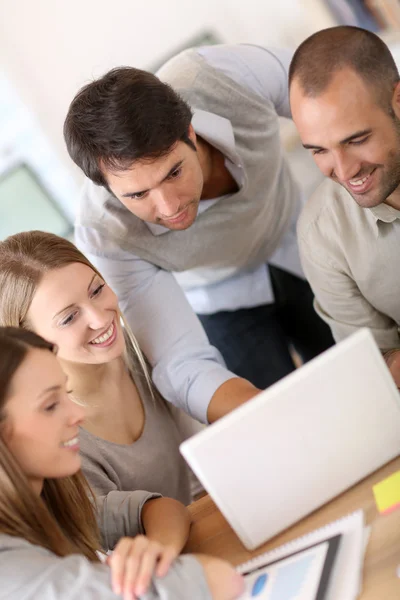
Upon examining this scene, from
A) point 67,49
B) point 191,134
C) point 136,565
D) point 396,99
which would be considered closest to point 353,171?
point 396,99

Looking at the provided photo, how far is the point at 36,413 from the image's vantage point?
3.04 ft

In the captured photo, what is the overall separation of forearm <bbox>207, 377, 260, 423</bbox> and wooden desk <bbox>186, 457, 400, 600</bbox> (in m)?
0.17

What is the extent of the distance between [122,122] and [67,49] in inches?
76.6

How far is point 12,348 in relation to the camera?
95 centimetres

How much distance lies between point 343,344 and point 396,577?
29cm

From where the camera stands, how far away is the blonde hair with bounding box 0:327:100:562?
35.9 inches

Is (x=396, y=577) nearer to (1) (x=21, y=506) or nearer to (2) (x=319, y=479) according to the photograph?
(2) (x=319, y=479)

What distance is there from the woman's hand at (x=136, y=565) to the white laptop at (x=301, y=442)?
0.12 m

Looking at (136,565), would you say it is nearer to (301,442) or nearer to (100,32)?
(301,442)

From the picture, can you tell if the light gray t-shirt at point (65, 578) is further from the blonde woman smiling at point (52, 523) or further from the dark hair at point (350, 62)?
the dark hair at point (350, 62)

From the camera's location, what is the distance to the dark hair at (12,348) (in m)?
0.92

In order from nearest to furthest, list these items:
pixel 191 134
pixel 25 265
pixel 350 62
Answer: pixel 350 62 < pixel 25 265 < pixel 191 134

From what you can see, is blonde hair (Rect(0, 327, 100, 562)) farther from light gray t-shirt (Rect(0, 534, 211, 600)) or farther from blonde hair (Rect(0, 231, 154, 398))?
blonde hair (Rect(0, 231, 154, 398))

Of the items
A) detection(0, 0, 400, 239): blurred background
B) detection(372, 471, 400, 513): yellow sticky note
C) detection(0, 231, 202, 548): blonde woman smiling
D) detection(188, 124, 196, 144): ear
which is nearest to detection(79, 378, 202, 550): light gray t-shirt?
detection(0, 231, 202, 548): blonde woman smiling
